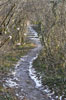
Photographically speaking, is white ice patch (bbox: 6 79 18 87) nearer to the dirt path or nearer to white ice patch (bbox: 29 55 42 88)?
the dirt path

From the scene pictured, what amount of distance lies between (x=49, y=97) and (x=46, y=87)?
61.4 inches

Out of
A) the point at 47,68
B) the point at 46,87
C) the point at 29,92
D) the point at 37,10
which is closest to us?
the point at 29,92

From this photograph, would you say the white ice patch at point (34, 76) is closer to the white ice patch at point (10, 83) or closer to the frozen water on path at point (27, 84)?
the frozen water on path at point (27, 84)

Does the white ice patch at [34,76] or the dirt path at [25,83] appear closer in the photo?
the dirt path at [25,83]

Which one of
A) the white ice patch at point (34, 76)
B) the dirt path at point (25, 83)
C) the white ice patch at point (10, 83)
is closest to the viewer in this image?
the dirt path at point (25, 83)

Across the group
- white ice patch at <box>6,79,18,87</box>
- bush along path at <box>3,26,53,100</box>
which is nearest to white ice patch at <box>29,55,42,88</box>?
bush along path at <box>3,26,53,100</box>

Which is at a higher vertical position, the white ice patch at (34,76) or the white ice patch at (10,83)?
the white ice patch at (10,83)

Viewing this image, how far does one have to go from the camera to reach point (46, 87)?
13.3 meters

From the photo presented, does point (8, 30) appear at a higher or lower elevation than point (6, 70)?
higher

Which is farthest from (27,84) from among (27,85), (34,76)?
(34,76)

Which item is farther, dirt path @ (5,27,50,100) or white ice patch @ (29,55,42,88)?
white ice patch @ (29,55,42,88)

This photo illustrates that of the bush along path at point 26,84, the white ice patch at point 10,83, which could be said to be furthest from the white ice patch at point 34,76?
the white ice patch at point 10,83

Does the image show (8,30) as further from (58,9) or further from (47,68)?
(58,9)

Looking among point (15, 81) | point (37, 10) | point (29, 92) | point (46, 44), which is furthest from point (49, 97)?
point (37, 10)
